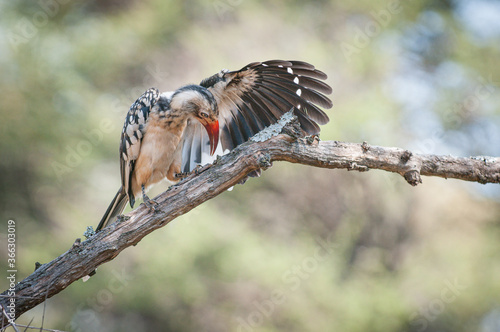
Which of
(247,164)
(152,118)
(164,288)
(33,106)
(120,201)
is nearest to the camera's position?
(247,164)

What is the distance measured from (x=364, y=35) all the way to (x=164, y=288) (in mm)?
5054

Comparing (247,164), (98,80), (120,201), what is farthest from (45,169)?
(247,164)

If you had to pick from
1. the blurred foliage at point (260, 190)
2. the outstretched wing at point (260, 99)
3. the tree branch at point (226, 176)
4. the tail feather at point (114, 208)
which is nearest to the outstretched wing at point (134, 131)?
the tail feather at point (114, 208)

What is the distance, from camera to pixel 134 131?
3.77 m

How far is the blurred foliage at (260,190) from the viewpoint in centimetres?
613

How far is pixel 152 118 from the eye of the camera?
3.73m

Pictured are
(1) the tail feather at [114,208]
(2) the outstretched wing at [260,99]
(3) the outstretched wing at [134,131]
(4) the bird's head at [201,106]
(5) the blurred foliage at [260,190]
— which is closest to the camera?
(2) the outstretched wing at [260,99]

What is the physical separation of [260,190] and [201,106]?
3867 mm

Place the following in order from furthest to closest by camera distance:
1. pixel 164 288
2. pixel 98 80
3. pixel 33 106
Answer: pixel 98 80 → pixel 33 106 → pixel 164 288

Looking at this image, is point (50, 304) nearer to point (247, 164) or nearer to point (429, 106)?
point (247, 164)

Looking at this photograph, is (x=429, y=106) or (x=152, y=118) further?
(x=429, y=106)

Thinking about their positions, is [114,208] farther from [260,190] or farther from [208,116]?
[260,190]

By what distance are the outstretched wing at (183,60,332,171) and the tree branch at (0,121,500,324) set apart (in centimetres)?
67

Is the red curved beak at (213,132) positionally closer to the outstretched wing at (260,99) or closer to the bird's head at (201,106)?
the bird's head at (201,106)
